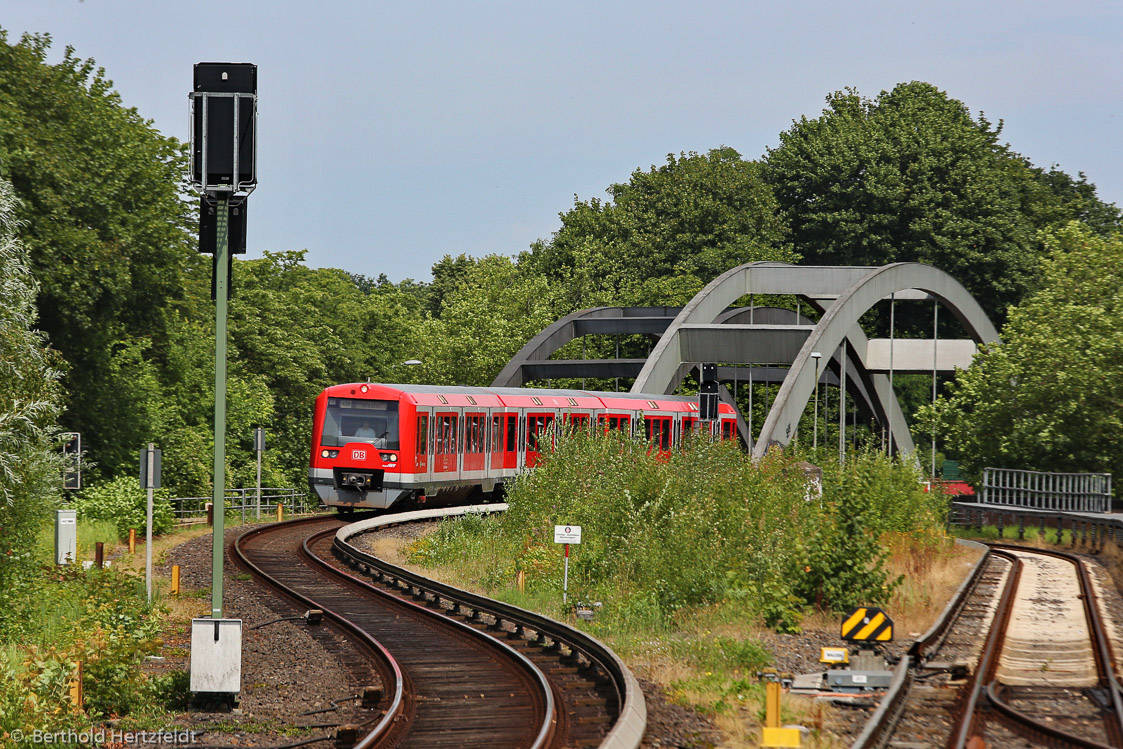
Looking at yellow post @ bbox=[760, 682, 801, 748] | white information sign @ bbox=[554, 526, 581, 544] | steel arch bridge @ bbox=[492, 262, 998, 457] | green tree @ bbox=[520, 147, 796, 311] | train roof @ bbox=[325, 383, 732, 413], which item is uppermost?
green tree @ bbox=[520, 147, 796, 311]

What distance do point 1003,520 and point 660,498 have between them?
2179 centimetres

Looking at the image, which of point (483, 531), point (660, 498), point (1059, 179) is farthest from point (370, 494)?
point (1059, 179)

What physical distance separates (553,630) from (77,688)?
6.27 meters

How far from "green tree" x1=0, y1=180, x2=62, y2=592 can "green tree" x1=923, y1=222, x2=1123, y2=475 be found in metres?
29.8

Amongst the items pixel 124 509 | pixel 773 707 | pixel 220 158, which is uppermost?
pixel 220 158

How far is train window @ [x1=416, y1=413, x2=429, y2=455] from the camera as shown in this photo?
101 feet

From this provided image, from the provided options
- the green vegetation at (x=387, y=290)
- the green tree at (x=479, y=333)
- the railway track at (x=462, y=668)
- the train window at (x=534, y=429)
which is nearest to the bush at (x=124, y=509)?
the green vegetation at (x=387, y=290)

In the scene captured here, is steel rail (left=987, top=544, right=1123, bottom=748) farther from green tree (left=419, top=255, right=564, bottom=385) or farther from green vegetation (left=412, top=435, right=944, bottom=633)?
green tree (left=419, top=255, right=564, bottom=385)

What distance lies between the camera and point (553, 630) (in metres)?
16.4

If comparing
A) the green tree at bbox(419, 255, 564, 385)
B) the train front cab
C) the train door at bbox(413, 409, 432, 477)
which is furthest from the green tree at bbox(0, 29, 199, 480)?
the green tree at bbox(419, 255, 564, 385)

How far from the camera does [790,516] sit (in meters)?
22.2

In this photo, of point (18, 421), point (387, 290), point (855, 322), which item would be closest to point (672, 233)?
point (387, 290)

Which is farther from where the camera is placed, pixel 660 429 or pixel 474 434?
pixel 660 429

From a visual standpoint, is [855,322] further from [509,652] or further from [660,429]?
[509,652]
